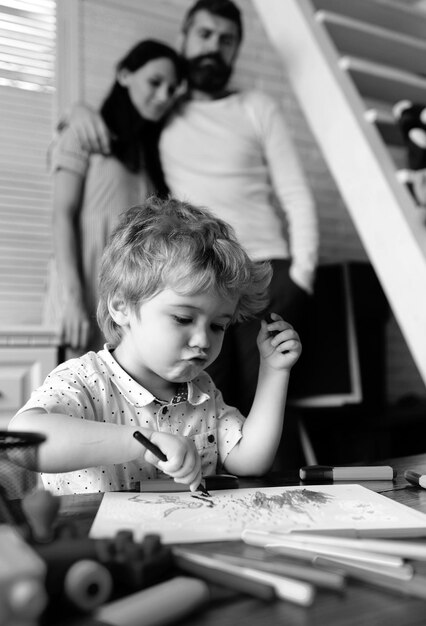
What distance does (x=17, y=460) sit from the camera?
19.0 inches

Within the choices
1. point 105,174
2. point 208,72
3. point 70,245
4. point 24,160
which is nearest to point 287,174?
point 208,72

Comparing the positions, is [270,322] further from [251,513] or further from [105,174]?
[105,174]

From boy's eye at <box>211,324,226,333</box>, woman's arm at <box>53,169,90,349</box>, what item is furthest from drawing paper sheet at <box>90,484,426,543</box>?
woman's arm at <box>53,169,90,349</box>

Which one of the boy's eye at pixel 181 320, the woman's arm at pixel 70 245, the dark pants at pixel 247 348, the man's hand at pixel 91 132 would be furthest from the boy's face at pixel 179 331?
the man's hand at pixel 91 132

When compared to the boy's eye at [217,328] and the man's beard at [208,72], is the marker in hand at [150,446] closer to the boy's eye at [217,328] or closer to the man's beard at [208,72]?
the boy's eye at [217,328]

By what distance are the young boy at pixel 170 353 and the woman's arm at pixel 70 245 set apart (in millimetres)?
940

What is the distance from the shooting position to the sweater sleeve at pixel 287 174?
204 centimetres

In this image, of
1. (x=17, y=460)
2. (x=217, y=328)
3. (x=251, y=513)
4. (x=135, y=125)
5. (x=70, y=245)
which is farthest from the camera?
(x=135, y=125)

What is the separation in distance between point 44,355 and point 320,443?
1.04 m

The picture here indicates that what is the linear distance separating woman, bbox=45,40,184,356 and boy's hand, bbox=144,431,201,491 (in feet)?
4.45

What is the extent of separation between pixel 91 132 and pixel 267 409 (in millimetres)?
1444

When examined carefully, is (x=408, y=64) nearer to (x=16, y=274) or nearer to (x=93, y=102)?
(x=93, y=102)

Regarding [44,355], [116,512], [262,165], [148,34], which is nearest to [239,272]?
[116,512]

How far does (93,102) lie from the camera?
7.47ft
